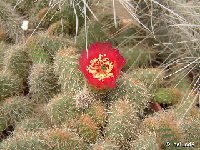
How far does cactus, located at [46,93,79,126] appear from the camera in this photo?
1.96 m

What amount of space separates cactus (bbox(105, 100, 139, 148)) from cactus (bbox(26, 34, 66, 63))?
552 millimetres

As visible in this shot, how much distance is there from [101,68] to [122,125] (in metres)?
0.33

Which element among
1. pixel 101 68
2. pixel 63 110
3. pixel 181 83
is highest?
pixel 101 68

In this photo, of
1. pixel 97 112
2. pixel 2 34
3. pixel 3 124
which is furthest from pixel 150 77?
pixel 2 34

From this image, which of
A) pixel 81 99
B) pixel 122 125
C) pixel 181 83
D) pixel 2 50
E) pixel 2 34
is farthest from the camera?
pixel 2 34

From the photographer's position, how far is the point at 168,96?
215 cm

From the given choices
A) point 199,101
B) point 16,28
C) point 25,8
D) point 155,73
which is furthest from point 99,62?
point 25,8

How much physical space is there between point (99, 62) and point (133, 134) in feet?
1.28

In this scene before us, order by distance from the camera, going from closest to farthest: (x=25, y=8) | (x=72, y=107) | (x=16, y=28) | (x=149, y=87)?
(x=72, y=107), (x=149, y=87), (x=16, y=28), (x=25, y=8)

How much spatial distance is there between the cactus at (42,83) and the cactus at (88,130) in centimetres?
35

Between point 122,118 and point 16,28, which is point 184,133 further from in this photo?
point 16,28

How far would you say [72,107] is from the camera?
1.96 m

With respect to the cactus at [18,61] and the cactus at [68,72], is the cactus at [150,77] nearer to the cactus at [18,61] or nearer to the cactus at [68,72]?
the cactus at [68,72]

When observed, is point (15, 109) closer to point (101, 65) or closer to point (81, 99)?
point (81, 99)
